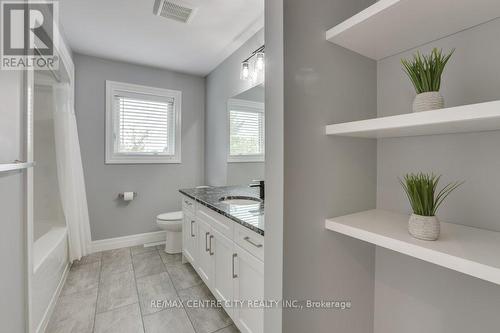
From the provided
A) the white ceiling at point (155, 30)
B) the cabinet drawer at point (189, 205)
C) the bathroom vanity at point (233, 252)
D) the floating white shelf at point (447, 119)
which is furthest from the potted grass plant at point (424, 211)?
the white ceiling at point (155, 30)

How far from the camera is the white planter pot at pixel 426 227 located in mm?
681

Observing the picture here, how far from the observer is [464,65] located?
80cm

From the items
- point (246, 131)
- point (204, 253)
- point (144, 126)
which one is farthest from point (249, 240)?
point (144, 126)

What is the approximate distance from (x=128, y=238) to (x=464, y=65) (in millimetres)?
3575

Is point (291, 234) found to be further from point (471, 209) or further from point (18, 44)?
point (18, 44)

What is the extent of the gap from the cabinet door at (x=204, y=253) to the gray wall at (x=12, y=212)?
1.08 m

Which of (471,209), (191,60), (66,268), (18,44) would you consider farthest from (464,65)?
(66,268)

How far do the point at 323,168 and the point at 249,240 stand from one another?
630 millimetres

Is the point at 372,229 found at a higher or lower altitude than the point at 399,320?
higher

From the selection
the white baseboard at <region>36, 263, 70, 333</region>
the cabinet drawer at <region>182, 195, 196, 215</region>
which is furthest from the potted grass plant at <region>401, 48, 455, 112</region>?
the white baseboard at <region>36, 263, 70, 333</region>

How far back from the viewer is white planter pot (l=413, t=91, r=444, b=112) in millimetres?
671

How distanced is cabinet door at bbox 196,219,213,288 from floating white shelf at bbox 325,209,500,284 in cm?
120

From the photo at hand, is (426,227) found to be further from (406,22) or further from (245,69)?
(245,69)

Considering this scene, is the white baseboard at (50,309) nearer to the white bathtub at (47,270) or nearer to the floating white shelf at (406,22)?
the white bathtub at (47,270)
